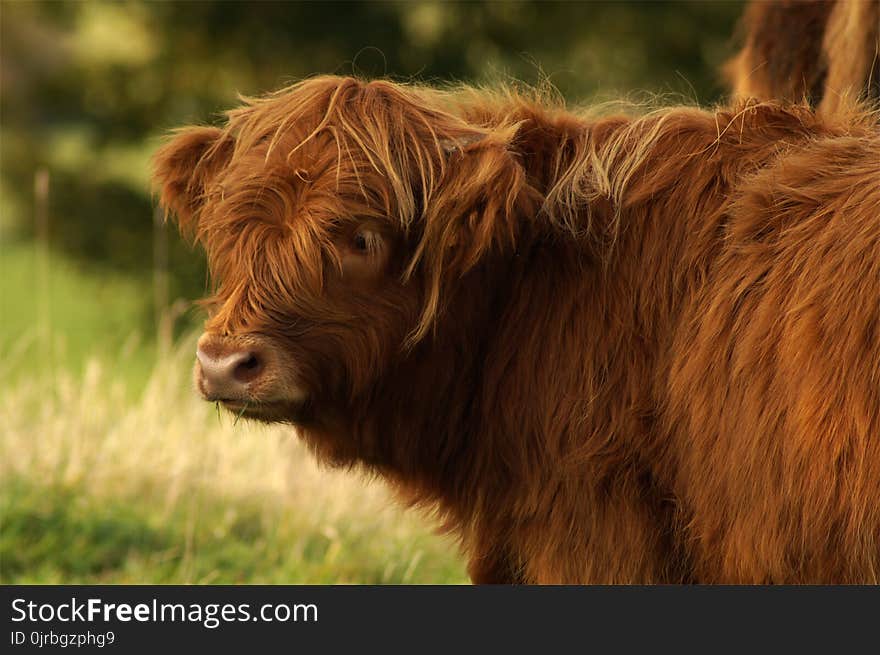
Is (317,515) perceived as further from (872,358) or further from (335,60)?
(335,60)

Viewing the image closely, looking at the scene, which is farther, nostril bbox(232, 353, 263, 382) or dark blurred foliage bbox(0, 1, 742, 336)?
dark blurred foliage bbox(0, 1, 742, 336)

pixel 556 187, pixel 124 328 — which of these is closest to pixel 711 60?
pixel 124 328

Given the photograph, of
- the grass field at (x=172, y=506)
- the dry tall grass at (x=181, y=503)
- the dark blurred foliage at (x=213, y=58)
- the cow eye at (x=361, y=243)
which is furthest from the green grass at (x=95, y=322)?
the cow eye at (x=361, y=243)

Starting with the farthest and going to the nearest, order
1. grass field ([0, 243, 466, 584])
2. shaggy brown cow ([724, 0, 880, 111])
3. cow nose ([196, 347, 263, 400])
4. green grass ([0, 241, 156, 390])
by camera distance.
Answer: green grass ([0, 241, 156, 390]) → grass field ([0, 243, 466, 584]) → shaggy brown cow ([724, 0, 880, 111]) → cow nose ([196, 347, 263, 400])

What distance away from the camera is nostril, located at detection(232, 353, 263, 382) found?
305cm

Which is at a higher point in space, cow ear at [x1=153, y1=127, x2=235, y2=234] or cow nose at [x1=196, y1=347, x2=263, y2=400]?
cow ear at [x1=153, y1=127, x2=235, y2=234]

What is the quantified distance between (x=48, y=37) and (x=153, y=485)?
29.5 ft

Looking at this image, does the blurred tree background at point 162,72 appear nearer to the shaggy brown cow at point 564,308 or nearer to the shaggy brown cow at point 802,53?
the shaggy brown cow at point 802,53

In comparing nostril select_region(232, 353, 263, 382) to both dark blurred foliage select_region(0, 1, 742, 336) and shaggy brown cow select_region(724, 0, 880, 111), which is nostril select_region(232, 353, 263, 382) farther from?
dark blurred foliage select_region(0, 1, 742, 336)

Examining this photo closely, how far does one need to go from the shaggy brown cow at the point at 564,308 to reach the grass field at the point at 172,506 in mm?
1347

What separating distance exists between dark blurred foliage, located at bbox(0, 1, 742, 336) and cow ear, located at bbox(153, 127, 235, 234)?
8480mm

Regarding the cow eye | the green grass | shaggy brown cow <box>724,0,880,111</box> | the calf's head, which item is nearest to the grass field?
the calf's head

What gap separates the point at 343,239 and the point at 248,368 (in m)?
0.41

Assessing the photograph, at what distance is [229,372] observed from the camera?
9.97 feet
